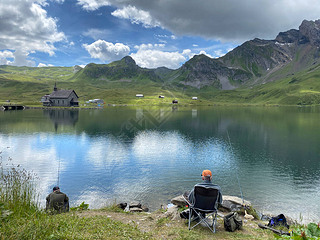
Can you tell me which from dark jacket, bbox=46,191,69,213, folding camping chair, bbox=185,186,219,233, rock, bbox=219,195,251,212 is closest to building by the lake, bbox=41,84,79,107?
dark jacket, bbox=46,191,69,213

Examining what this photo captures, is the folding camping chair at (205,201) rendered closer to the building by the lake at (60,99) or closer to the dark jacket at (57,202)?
the dark jacket at (57,202)

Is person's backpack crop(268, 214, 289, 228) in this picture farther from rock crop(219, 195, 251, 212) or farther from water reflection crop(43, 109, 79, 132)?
water reflection crop(43, 109, 79, 132)

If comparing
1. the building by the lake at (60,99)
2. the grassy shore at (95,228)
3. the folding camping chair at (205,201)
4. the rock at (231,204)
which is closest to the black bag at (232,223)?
the grassy shore at (95,228)

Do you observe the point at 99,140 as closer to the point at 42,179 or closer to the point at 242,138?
the point at 42,179

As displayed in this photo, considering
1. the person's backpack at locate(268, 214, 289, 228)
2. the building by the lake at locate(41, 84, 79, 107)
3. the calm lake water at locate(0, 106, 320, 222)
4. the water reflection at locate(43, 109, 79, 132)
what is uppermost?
the building by the lake at locate(41, 84, 79, 107)

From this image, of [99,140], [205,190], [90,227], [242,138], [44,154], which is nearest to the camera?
[90,227]

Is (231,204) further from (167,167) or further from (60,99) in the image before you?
(60,99)

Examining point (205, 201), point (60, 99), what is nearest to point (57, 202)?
point (205, 201)

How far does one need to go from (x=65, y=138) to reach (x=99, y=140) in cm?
1023

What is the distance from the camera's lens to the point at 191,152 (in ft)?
146

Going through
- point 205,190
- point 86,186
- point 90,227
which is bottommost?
point 86,186

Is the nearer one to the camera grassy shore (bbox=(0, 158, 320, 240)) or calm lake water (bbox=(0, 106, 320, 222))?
grassy shore (bbox=(0, 158, 320, 240))

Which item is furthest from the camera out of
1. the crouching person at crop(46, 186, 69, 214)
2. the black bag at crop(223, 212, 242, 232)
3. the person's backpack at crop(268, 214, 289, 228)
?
the crouching person at crop(46, 186, 69, 214)

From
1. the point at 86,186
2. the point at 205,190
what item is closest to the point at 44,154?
the point at 86,186
